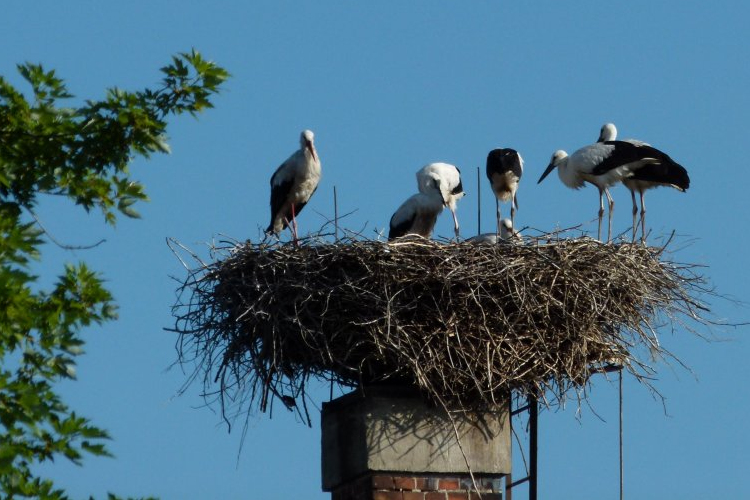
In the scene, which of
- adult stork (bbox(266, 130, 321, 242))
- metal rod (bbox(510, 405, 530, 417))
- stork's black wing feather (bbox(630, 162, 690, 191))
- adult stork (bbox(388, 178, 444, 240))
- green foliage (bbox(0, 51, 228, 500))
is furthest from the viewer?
adult stork (bbox(266, 130, 321, 242))

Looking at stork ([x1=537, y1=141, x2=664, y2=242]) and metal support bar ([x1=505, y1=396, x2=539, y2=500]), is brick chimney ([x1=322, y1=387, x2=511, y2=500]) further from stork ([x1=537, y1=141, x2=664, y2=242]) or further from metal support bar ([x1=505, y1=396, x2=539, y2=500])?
stork ([x1=537, y1=141, x2=664, y2=242])

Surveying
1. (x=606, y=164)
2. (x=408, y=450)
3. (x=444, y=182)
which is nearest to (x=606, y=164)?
(x=606, y=164)

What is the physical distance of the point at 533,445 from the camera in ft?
41.4

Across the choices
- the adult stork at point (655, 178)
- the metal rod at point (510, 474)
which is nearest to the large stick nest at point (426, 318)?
the metal rod at point (510, 474)

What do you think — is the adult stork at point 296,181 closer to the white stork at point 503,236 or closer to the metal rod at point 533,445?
the white stork at point 503,236

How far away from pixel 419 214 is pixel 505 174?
40.3 inches

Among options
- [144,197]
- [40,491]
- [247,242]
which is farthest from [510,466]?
[40,491]

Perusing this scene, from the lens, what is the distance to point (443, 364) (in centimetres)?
1234

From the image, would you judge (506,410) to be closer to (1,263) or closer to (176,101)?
(176,101)

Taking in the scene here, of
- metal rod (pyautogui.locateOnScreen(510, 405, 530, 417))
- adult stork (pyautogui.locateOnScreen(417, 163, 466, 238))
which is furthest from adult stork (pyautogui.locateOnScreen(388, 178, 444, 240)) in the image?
metal rod (pyautogui.locateOnScreen(510, 405, 530, 417))

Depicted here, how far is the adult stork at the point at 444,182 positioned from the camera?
1733 cm

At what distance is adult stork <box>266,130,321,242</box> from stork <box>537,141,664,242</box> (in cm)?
237

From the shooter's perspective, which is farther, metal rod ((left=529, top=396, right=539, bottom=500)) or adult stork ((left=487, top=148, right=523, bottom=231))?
adult stork ((left=487, top=148, right=523, bottom=231))

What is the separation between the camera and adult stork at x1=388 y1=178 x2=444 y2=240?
17125 millimetres
